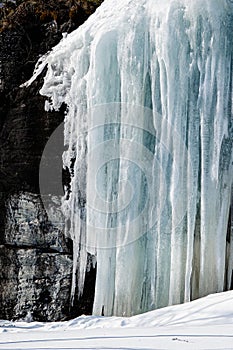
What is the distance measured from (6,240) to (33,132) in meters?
1.33

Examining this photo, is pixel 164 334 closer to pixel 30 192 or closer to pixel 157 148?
pixel 157 148

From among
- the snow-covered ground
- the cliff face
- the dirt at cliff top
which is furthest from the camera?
the dirt at cliff top

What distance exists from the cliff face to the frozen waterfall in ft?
2.66

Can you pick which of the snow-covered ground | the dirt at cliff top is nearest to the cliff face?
the dirt at cliff top

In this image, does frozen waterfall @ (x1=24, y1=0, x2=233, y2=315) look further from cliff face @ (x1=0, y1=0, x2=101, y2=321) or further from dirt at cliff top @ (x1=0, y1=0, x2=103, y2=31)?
dirt at cliff top @ (x1=0, y1=0, x2=103, y2=31)

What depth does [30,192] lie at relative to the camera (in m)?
7.14

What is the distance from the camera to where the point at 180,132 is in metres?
5.56

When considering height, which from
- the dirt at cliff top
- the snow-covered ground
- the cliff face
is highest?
the dirt at cliff top

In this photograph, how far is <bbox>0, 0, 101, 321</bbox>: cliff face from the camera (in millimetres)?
6898

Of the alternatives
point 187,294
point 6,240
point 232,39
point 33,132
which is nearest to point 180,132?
point 232,39

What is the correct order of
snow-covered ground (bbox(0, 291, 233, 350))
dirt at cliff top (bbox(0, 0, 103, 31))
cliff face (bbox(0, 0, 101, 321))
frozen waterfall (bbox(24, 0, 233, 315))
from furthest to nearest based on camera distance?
dirt at cliff top (bbox(0, 0, 103, 31)) → cliff face (bbox(0, 0, 101, 321)) → frozen waterfall (bbox(24, 0, 233, 315)) → snow-covered ground (bbox(0, 291, 233, 350))

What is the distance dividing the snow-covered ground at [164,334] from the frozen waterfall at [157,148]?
0.56m

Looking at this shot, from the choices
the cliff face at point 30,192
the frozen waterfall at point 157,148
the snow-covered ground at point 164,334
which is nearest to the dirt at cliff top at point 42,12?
the cliff face at point 30,192

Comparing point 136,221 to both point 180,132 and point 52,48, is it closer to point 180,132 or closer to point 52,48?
point 180,132
